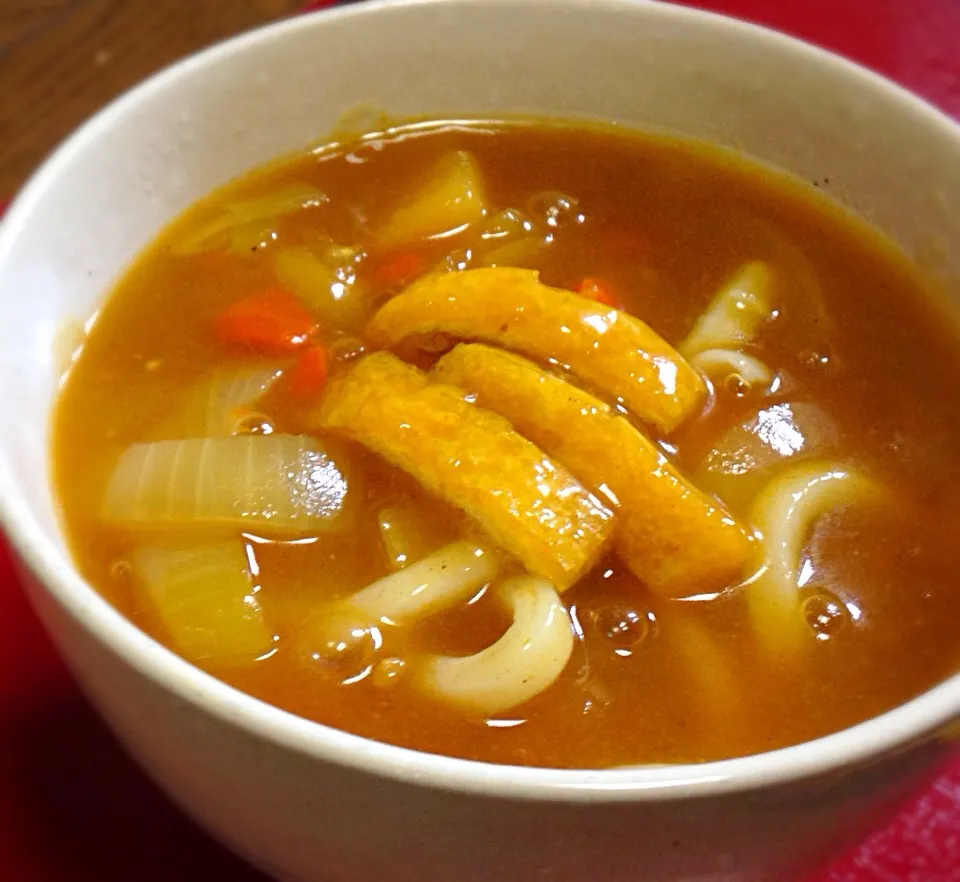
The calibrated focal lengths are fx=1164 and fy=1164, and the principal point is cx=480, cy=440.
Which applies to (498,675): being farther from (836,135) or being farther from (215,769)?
(836,135)

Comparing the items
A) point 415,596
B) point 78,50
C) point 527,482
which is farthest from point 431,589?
point 78,50

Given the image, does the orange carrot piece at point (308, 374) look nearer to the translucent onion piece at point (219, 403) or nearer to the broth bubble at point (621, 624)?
the translucent onion piece at point (219, 403)

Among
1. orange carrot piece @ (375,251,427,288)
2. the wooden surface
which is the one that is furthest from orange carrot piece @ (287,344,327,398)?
the wooden surface

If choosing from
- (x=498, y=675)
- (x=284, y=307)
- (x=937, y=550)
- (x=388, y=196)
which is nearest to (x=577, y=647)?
(x=498, y=675)

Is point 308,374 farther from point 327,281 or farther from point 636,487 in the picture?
point 636,487

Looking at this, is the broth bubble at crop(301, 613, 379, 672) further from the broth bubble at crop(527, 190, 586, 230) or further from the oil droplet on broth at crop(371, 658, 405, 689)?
the broth bubble at crop(527, 190, 586, 230)
